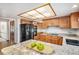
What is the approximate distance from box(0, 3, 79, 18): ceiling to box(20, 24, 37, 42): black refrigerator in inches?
9.6

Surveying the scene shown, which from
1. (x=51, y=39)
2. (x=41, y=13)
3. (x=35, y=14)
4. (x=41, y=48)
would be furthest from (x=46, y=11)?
(x=41, y=48)

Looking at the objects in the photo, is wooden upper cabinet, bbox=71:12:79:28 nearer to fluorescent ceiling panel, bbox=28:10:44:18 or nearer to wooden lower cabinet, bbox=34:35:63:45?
wooden lower cabinet, bbox=34:35:63:45

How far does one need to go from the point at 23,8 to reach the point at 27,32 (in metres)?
0.43

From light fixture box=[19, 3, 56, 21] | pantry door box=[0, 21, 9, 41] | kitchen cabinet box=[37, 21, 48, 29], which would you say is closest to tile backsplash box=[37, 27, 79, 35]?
kitchen cabinet box=[37, 21, 48, 29]

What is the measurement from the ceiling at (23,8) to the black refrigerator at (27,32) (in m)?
0.24

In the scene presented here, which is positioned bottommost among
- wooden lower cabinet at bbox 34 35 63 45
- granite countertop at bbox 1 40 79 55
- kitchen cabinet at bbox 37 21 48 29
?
granite countertop at bbox 1 40 79 55

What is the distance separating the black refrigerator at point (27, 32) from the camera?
1.70 m

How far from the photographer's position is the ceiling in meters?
1.60

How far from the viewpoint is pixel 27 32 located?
1.75 m

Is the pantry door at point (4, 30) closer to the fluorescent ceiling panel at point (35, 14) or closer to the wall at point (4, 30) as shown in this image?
the wall at point (4, 30)

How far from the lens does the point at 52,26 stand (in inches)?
65.7

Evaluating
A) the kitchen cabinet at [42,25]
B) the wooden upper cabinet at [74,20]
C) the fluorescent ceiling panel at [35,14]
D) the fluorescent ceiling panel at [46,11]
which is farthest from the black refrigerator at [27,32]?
the wooden upper cabinet at [74,20]
